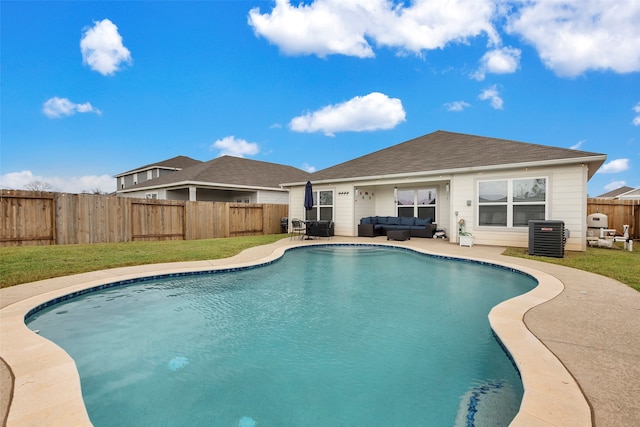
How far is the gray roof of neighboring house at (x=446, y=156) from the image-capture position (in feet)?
31.8

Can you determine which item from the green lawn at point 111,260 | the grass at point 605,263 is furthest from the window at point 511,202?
the grass at point 605,263

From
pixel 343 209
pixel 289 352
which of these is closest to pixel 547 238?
pixel 343 209

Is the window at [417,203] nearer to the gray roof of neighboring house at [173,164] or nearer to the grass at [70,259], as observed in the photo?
the grass at [70,259]

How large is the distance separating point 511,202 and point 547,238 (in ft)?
6.80

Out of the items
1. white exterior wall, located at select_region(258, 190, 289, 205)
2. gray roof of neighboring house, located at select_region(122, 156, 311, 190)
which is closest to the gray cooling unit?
gray roof of neighboring house, located at select_region(122, 156, 311, 190)

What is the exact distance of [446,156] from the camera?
12.5 metres

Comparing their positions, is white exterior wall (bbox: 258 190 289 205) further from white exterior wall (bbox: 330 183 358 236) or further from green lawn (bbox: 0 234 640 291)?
green lawn (bbox: 0 234 640 291)

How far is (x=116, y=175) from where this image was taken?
3369 cm

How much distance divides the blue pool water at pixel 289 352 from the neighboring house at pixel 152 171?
1000 inches

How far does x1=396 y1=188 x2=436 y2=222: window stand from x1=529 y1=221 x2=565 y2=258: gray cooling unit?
5.49m

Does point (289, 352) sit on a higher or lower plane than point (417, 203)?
lower

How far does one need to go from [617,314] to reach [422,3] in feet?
39.5

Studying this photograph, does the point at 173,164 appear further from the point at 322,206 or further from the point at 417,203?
the point at 417,203

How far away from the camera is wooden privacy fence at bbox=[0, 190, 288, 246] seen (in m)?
9.66
